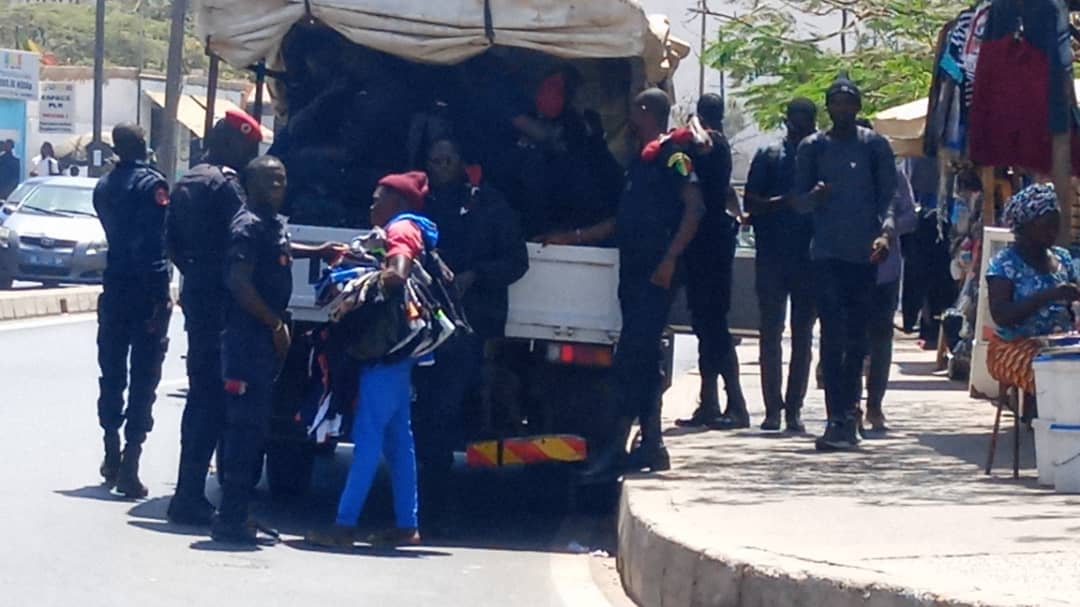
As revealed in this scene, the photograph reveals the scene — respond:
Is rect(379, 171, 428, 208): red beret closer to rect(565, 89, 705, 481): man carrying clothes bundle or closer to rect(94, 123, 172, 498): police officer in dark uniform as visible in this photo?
rect(565, 89, 705, 481): man carrying clothes bundle

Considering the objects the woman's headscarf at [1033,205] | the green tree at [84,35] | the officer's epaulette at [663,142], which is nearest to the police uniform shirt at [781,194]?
the officer's epaulette at [663,142]

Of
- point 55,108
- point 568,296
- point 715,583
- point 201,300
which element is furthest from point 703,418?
point 55,108

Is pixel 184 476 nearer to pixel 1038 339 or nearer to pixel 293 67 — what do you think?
pixel 293 67

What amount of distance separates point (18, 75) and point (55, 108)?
1.12 m

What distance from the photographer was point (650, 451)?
9.93 meters

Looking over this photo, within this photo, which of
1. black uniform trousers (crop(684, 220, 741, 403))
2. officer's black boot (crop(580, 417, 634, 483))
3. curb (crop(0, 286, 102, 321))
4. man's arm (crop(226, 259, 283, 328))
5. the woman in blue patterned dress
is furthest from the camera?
curb (crop(0, 286, 102, 321))

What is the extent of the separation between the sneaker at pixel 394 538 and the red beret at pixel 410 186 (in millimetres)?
1576

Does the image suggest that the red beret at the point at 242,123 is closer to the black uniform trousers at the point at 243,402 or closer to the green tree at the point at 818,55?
the black uniform trousers at the point at 243,402

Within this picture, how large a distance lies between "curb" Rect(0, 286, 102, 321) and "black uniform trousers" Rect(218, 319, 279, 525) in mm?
14074

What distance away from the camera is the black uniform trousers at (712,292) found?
11438 millimetres

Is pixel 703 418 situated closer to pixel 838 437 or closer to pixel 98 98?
pixel 838 437

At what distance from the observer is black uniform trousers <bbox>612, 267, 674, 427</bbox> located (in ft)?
31.9

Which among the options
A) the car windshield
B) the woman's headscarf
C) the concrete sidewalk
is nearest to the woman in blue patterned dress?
the woman's headscarf

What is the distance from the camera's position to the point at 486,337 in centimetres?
981
